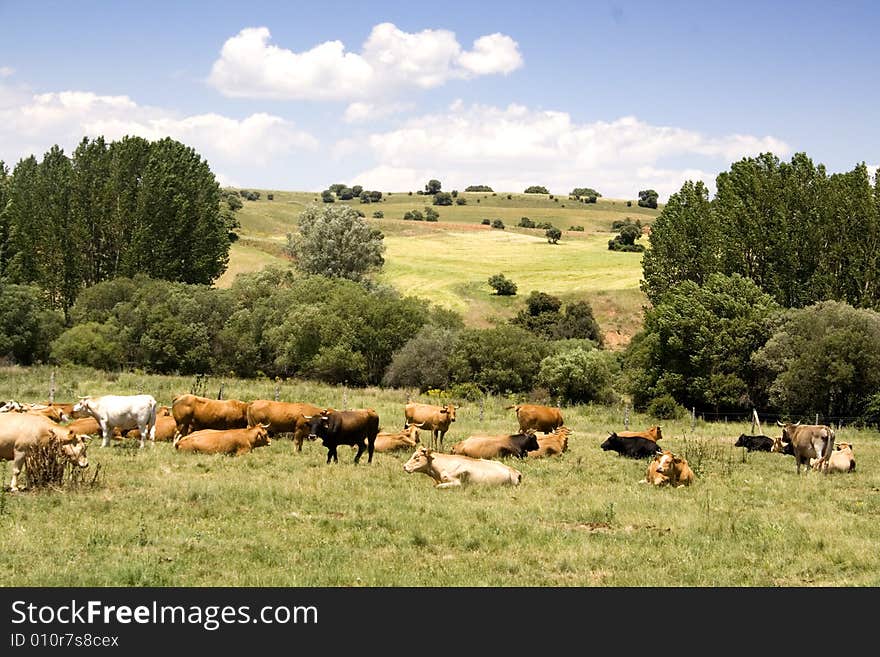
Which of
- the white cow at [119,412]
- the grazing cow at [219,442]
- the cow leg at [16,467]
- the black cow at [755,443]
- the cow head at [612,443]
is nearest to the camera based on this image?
the cow leg at [16,467]

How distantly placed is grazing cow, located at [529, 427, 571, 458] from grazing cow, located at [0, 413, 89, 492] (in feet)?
37.4

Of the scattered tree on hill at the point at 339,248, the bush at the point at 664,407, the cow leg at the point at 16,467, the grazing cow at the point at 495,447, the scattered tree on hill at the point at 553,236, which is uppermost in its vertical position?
the scattered tree on hill at the point at 553,236

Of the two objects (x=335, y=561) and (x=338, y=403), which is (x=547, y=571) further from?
(x=338, y=403)

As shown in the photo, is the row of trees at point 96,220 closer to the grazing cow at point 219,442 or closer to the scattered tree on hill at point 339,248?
the scattered tree on hill at point 339,248

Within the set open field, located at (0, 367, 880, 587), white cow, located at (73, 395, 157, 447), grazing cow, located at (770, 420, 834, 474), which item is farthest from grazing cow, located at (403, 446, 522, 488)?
grazing cow, located at (770, 420, 834, 474)

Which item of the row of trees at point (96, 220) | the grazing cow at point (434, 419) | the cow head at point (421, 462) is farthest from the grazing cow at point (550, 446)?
the row of trees at point (96, 220)

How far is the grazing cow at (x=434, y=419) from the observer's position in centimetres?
2584

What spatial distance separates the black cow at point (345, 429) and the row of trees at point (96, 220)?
49.8 m

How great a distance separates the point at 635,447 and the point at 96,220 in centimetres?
5403

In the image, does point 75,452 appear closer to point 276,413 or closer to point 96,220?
point 276,413

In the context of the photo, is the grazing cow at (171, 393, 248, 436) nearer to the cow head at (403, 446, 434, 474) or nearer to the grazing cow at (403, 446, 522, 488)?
the grazing cow at (403, 446, 522, 488)

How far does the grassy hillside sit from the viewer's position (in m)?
85.3

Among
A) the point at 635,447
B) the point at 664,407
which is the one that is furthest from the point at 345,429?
the point at 664,407
